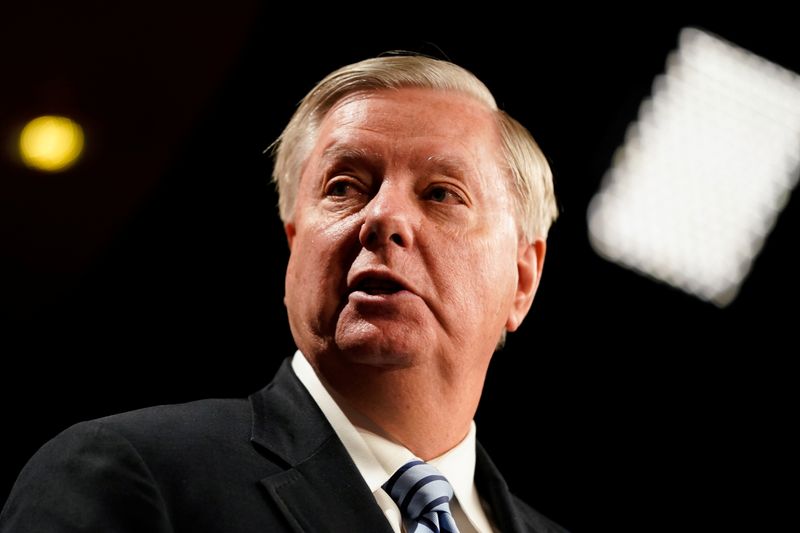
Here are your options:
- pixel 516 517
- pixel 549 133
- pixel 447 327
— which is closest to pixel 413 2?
pixel 549 133

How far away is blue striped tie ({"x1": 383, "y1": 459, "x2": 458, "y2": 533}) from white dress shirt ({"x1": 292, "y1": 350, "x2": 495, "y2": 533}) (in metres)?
0.02

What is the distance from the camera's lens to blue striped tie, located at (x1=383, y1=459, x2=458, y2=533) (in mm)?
1821

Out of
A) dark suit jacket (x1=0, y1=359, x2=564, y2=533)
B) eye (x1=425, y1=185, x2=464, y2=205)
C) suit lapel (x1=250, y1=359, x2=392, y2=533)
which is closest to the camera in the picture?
dark suit jacket (x1=0, y1=359, x2=564, y2=533)

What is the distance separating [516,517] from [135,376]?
1.17 metres

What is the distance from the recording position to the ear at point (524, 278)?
7.63 feet

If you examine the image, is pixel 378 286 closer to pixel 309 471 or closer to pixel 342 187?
pixel 342 187

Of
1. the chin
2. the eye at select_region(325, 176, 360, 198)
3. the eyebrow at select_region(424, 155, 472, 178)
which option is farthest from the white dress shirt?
the eyebrow at select_region(424, 155, 472, 178)

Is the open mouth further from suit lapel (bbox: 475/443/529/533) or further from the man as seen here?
suit lapel (bbox: 475/443/529/533)

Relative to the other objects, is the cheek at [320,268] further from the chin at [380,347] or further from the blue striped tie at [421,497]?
the blue striped tie at [421,497]

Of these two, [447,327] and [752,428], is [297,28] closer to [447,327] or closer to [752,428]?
[447,327]

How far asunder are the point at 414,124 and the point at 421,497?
2.58 feet

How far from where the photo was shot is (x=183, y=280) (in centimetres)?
283

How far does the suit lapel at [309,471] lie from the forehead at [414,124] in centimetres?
56

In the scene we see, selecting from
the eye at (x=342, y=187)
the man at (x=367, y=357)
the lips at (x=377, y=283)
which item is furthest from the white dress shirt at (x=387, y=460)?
the eye at (x=342, y=187)
